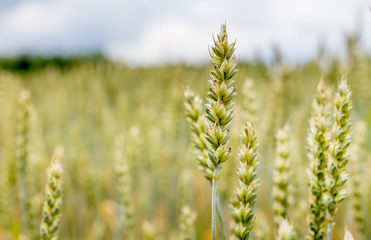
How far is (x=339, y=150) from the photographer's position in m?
0.99

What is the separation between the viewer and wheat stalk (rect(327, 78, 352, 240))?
3.23 ft

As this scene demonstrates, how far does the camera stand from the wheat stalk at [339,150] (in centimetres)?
98

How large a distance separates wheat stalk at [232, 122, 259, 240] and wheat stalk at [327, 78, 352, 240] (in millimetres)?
262

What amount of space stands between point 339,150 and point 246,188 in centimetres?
32

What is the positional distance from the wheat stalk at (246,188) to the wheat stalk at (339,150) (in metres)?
0.26

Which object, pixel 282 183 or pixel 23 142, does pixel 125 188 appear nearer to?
pixel 23 142

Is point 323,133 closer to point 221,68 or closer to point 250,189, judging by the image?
point 250,189

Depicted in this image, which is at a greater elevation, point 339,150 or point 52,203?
point 339,150

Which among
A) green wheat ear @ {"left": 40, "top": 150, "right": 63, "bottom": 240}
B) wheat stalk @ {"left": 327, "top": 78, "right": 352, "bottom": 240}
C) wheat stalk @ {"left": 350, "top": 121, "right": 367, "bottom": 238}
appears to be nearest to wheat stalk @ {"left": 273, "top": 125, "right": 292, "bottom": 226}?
wheat stalk @ {"left": 327, "top": 78, "right": 352, "bottom": 240}

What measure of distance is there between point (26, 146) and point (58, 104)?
391 centimetres

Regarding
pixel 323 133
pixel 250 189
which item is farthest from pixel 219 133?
pixel 323 133

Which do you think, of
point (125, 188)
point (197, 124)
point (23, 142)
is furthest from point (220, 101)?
point (23, 142)

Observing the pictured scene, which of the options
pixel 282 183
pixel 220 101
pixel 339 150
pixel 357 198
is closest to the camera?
pixel 220 101

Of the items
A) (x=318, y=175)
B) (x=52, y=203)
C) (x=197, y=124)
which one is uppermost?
(x=197, y=124)
